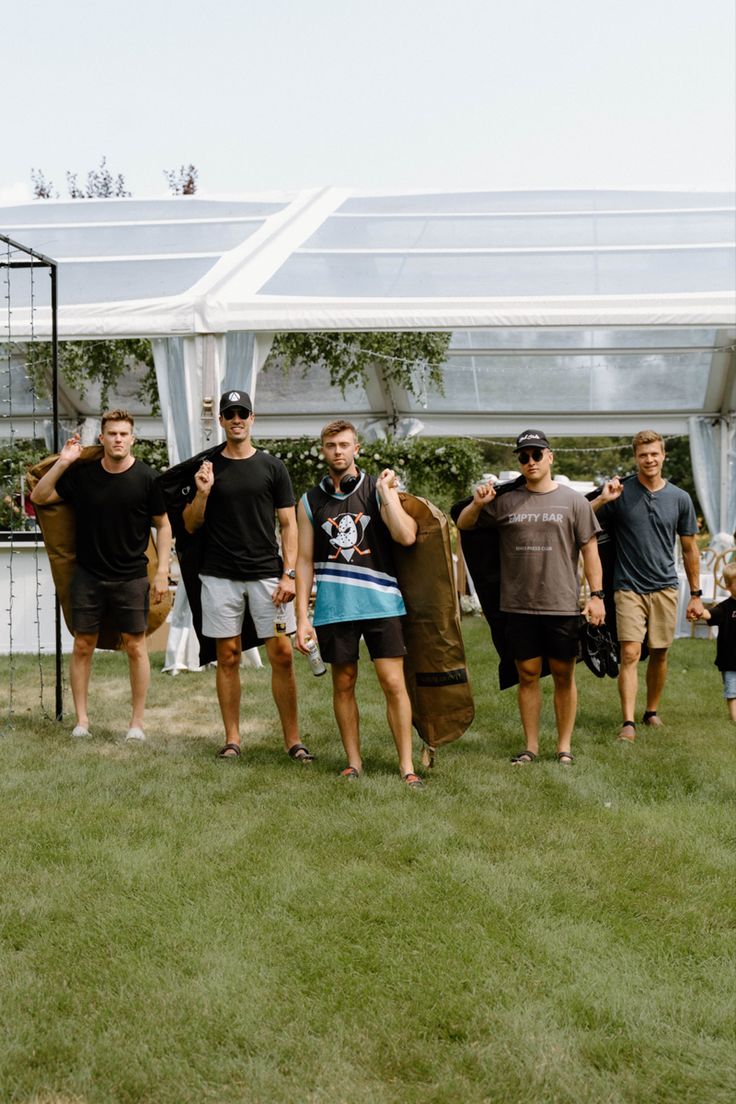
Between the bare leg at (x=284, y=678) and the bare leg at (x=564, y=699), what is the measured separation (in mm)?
1445

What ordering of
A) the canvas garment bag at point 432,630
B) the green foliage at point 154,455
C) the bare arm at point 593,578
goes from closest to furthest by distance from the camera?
the canvas garment bag at point 432,630, the bare arm at point 593,578, the green foliage at point 154,455

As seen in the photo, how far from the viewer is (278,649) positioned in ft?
20.8

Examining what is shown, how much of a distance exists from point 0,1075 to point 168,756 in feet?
11.8

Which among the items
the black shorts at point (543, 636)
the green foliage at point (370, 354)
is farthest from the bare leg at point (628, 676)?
the green foliage at point (370, 354)

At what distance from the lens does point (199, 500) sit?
20.6 ft

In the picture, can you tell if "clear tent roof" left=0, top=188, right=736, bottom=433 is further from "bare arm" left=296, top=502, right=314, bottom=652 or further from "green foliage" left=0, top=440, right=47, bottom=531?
"bare arm" left=296, top=502, right=314, bottom=652

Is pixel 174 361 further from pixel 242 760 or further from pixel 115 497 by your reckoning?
pixel 242 760

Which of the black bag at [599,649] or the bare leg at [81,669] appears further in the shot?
the black bag at [599,649]

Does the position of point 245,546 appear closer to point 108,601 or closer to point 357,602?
point 357,602

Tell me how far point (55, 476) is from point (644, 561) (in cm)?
357

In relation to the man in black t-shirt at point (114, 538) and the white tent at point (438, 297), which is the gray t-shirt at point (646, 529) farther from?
the man in black t-shirt at point (114, 538)

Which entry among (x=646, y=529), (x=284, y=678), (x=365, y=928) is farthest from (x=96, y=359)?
(x=365, y=928)

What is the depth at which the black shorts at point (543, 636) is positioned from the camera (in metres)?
6.29

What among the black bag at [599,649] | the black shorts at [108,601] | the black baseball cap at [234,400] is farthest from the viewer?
the black bag at [599,649]
